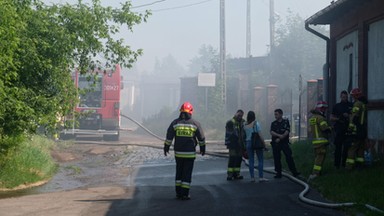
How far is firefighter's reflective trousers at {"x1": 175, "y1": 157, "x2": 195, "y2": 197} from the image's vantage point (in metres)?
10.2

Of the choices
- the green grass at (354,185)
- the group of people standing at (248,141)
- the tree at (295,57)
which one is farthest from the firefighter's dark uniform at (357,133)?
the tree at (295,57)

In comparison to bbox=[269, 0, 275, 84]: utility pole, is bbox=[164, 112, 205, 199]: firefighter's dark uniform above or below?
below

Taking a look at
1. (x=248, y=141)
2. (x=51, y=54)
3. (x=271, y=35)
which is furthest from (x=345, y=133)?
(x=271, y=35)

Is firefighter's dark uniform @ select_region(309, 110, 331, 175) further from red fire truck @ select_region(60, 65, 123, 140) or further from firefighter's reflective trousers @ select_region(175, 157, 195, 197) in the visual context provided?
red fire truck @ select_region(60, 65, 123, 140)

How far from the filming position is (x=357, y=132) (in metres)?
11.7

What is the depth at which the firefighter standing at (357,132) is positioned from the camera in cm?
1174

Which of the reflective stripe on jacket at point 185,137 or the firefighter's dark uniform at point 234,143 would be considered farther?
the firefighter's dark uniform at point 234,143

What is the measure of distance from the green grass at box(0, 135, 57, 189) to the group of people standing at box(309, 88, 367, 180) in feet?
20.0

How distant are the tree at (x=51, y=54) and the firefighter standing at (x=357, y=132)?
5.35 metres

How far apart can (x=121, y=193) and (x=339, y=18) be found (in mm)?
9241

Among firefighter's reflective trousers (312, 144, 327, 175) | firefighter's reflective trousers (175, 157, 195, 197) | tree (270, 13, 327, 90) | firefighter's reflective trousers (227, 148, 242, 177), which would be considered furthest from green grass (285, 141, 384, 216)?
tree (270, 13, 327, 90)

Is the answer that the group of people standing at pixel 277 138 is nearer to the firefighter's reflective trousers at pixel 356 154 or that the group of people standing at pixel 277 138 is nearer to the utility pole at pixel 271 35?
the firefighter's reflective trousers at pixel 356 154

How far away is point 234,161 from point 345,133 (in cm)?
242

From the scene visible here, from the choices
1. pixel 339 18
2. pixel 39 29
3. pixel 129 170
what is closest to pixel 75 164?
pixel 129 170
